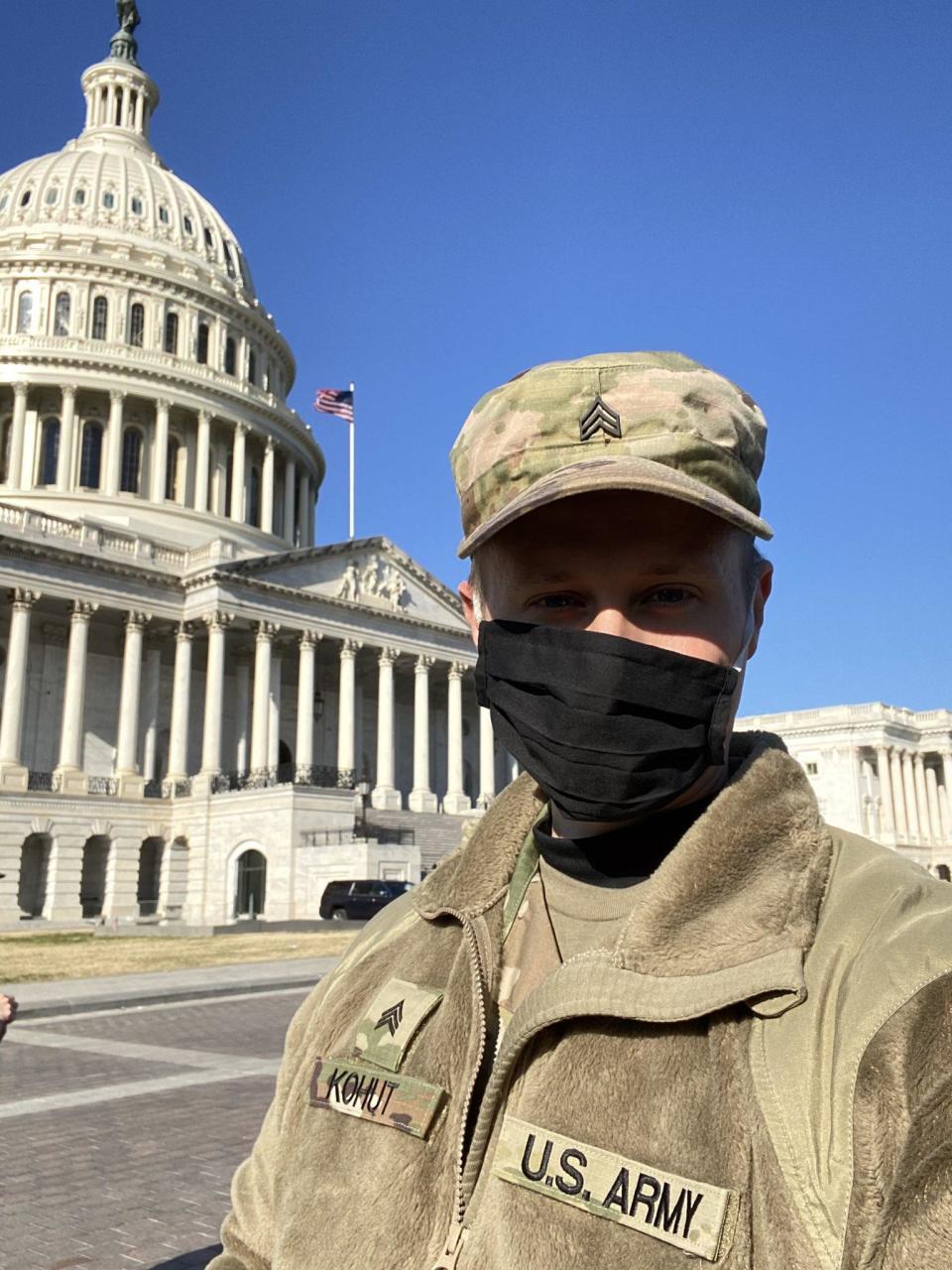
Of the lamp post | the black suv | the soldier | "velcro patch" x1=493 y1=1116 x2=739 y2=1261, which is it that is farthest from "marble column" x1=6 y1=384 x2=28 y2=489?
"velcro patch" x1=493 y1=1116 x2=739 y2=1261

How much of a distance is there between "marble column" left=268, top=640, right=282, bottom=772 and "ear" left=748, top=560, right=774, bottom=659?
1925 inches

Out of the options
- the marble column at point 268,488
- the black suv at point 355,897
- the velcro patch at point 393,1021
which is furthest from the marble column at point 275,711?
the velcro patch at point 393,1021

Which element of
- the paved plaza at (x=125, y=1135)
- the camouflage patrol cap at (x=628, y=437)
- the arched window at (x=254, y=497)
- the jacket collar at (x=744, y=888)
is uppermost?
the arched window at (x=254, y=497)

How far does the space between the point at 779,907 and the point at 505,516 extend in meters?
0.81

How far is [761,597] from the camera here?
2287mm

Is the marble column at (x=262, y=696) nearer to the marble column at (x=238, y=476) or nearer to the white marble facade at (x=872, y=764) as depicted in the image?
the marble column at (x=238, y=476)

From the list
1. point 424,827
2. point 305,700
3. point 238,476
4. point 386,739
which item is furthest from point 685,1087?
point 238,476

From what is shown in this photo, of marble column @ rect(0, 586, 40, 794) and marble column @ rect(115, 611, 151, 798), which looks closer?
marble column @ rect(0, 586, 40, 794)

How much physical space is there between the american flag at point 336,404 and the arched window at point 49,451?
1506 centimetres

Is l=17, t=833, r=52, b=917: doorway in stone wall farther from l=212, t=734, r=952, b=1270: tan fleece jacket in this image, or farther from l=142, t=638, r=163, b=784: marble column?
l=212, t=734, r=952, b=1270: tan fleece jacket

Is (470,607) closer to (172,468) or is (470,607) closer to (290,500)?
(172,468)

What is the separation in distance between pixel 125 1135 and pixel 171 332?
6411cm

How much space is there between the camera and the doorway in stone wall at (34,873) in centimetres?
4594

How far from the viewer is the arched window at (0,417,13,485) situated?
60062 mm
